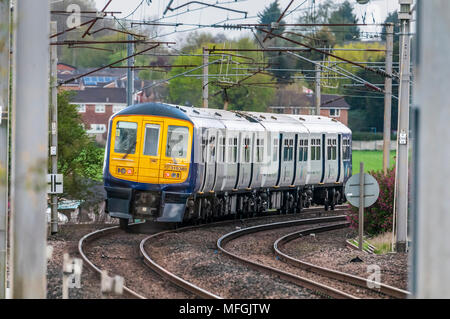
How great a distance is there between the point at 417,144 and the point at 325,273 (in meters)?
9.21

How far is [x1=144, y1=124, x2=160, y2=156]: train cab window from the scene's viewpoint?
21.7m

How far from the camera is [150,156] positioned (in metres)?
21.7

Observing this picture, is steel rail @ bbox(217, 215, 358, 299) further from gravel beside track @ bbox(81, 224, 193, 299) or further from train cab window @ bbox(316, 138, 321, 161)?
train cab window @ bbox(316, 138, 321, 161)

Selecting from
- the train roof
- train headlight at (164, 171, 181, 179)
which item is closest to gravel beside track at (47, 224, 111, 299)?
train headlight at (164, 171, 181, 179)

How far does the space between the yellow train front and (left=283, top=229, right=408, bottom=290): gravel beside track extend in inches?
119

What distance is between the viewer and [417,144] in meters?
6.49

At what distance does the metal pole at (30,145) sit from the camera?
802 cm

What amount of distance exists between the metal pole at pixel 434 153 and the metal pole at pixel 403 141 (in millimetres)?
12056

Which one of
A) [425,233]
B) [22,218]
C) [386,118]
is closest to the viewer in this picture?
[425,233]

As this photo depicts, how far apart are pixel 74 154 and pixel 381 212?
10.6m

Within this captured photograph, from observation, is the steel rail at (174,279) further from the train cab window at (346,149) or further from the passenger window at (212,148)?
the train cab window at (346,149)

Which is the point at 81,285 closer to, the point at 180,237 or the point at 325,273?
the point at 325,273
